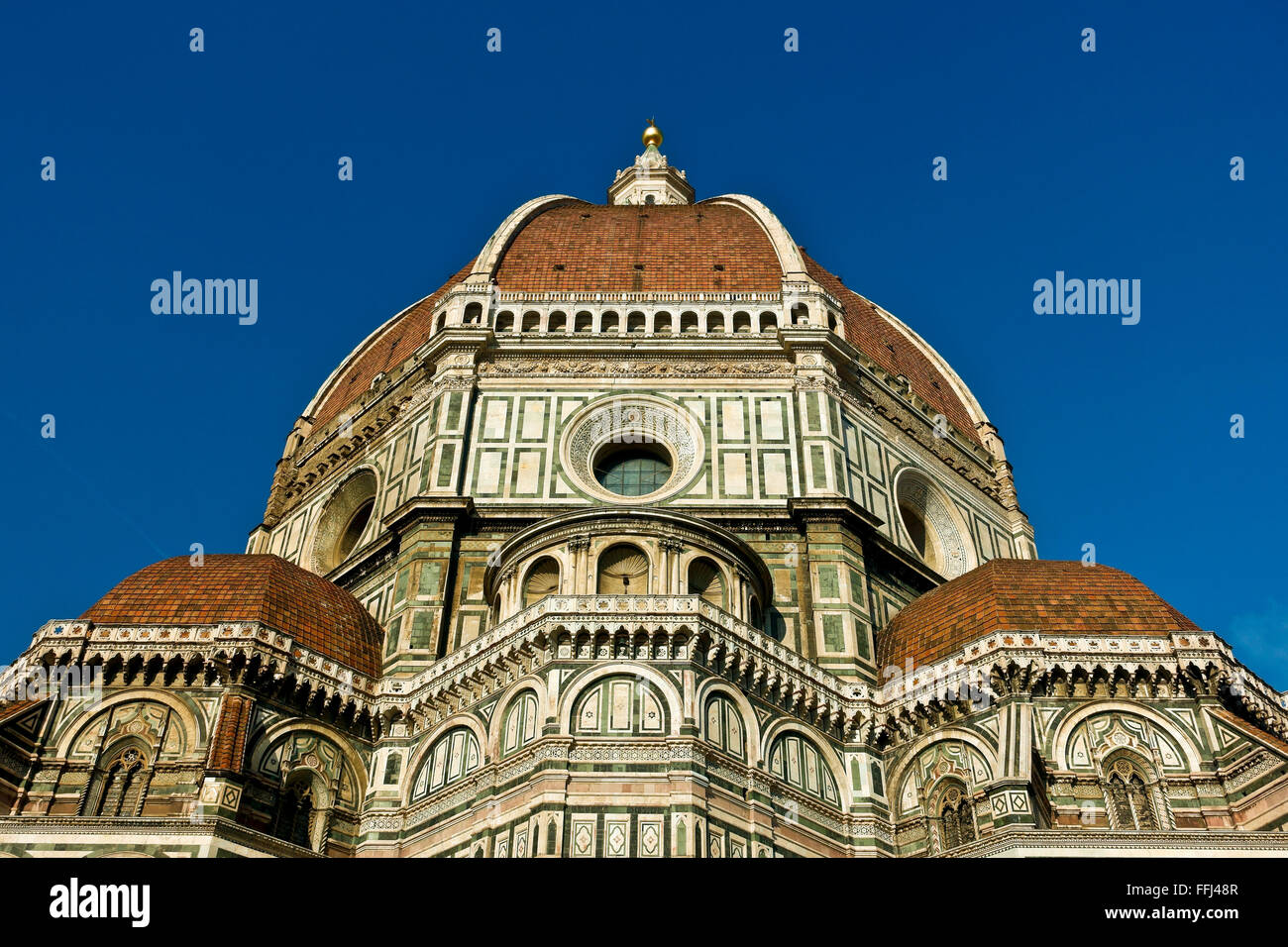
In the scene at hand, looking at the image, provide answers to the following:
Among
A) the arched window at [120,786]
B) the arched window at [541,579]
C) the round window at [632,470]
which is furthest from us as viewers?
the round window at [632,470]

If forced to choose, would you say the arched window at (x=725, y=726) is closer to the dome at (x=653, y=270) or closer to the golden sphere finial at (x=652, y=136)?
the dome at (x=653, y=270)

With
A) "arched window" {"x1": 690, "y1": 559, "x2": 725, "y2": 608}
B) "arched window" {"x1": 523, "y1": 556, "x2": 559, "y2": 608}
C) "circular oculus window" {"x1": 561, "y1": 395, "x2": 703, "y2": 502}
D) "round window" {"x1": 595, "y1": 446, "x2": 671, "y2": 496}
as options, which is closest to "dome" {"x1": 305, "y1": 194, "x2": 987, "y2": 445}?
"circular oculus window" {"x1": 561, "y1": 395, "x2": 703, "y2": 502}

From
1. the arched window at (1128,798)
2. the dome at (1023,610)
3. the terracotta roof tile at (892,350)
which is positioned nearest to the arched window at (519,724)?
the dome at (1023,610)

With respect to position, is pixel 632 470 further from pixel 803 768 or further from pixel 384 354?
pixel 384 354

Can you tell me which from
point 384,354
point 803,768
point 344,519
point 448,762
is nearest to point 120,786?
point 448,762

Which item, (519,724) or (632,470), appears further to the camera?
(632,470)
